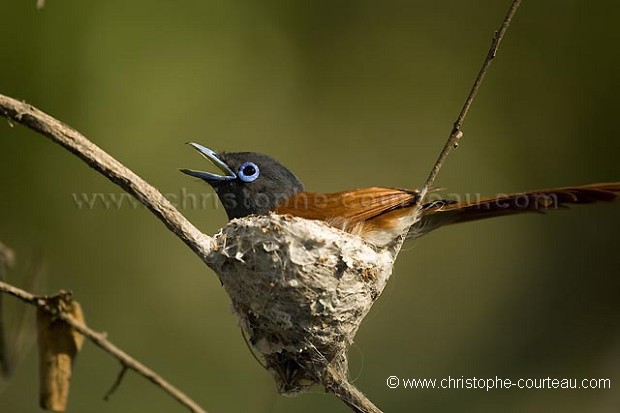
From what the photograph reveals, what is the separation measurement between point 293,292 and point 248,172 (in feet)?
3.88

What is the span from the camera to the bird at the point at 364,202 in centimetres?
447

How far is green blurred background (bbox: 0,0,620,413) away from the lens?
6855 mm

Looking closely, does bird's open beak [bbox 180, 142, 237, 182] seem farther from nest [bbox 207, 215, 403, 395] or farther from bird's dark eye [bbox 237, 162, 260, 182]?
nest [bbox 207, 215, 403, 395]

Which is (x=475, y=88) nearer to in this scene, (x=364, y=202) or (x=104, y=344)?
(x=364, y=202)

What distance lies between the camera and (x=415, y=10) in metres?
9.11

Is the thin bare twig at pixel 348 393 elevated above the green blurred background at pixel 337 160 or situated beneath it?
situated beneath

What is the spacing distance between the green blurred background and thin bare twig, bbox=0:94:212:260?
3243 millimetres

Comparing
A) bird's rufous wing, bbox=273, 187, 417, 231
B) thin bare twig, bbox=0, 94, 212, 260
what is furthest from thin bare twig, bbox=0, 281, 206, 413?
bird's rufous wing, bbox=273, 187, 417, 231

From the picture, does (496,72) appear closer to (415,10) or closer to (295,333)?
(415,10)

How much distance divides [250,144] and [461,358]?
9.99 ft

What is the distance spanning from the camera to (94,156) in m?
3.12

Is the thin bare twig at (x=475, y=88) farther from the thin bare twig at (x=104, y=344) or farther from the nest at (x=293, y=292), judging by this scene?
the thin bare twig at (x=104, y=344)

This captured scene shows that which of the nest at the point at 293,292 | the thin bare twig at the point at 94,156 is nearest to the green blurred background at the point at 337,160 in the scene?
the nest at the point at 293,292

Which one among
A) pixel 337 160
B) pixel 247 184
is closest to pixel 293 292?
pixel 247 184
